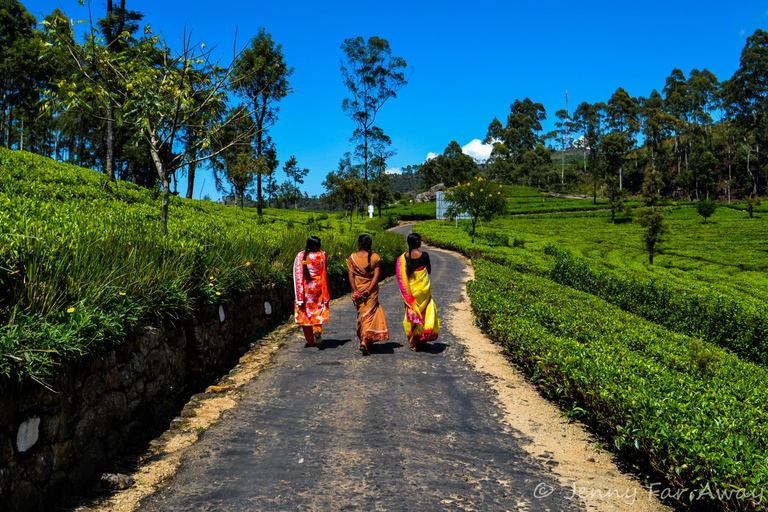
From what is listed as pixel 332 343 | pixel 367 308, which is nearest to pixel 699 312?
pixel 367 308

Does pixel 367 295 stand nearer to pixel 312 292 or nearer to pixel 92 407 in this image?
pixel 312 292

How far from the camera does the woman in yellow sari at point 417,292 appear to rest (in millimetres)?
7465

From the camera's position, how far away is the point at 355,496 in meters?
3.46

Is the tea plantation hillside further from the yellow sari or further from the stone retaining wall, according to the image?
the yellow sari

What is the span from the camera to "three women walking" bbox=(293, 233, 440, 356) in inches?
285

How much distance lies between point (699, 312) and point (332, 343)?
10.2m

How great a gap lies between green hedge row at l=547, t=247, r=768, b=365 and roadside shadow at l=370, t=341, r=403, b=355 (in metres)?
8.85

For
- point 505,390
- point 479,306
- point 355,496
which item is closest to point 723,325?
point 479,306

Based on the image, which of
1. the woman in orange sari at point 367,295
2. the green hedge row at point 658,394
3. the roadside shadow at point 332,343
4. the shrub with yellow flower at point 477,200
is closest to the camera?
the green hedge row at point 658,394

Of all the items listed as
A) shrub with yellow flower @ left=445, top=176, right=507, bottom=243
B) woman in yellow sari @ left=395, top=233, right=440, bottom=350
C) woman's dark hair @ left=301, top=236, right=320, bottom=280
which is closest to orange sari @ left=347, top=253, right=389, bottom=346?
woman in yellow sari @ left=395, top=233, right=440, bottom=350

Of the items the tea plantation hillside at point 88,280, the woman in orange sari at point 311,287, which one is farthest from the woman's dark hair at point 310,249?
the tea plantation hillside at point 88,280

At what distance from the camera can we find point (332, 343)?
8031 millimetres

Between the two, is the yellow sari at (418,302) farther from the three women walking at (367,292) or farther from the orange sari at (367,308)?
the orange sari at (367,308)

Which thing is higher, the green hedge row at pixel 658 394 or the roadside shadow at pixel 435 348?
the green hedge row at pixel 658 394
